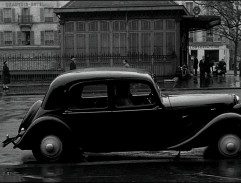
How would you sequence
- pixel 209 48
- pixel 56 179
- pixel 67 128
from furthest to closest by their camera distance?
pixel 209 48 → pixel 67 128 → pixel 56 179

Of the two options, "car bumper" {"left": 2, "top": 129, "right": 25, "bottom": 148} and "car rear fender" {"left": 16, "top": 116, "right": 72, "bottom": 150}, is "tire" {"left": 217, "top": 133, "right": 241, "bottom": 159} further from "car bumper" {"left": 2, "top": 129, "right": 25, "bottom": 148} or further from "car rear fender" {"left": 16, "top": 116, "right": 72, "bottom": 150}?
"car bumper" {"left": 2, "top": 129, "right": 25, "bottom": 148}

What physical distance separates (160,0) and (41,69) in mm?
9902

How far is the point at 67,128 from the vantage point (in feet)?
26.8

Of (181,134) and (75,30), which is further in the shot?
(75,30)

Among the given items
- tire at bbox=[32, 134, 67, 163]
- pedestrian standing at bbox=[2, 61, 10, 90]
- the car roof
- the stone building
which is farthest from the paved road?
the stone building

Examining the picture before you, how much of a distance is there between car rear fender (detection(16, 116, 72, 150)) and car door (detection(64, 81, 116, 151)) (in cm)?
14

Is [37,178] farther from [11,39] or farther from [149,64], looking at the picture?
[11,39]

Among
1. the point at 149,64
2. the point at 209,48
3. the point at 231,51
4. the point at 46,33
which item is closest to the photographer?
the point at 149,64

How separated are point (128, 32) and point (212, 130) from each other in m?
26.6

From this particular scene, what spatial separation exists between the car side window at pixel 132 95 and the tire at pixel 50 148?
1158 millimetres

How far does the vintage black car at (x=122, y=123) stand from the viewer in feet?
26.7

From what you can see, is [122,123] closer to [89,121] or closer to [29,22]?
[89,121]

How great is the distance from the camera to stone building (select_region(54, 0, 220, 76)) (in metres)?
33.6

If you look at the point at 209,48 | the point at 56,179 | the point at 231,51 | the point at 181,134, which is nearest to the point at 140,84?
the point at 181,134
